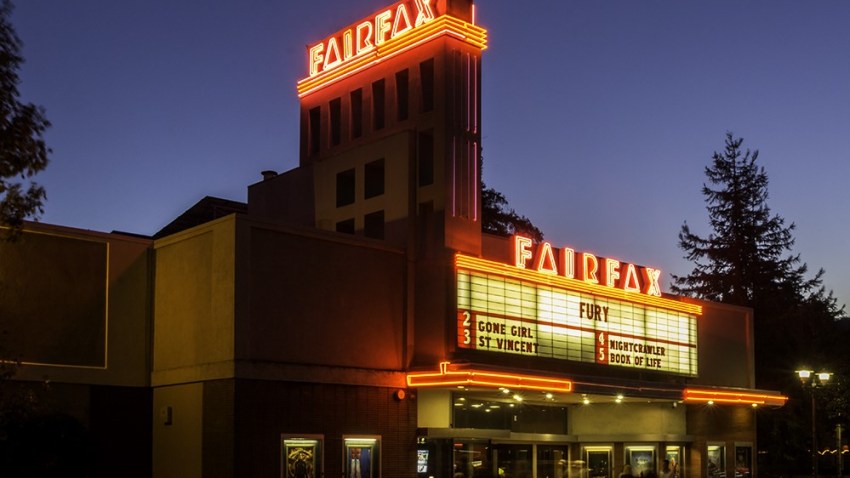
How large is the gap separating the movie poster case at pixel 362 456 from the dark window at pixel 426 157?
7106mm

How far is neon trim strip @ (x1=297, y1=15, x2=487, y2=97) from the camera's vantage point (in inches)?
1139

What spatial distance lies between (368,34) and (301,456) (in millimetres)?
13166

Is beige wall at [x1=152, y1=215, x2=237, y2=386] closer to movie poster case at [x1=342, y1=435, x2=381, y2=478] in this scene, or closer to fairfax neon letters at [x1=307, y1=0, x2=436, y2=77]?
movie poster case at [x1=342, y1=435, x2=381, y2=478]

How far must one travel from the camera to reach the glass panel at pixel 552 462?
33.8 meters

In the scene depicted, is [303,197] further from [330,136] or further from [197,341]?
[197,341]

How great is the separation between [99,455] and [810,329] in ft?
123

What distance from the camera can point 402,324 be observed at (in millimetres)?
27422

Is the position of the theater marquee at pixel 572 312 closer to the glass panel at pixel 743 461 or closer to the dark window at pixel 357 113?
the glass panel at pixel 743 461

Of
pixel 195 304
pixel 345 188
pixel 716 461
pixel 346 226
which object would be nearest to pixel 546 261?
pixel 346 226

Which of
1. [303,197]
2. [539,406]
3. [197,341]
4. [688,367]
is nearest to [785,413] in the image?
[688,367]

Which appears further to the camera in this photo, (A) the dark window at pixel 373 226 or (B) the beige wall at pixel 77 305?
(A) the dark window at pixel 373 226

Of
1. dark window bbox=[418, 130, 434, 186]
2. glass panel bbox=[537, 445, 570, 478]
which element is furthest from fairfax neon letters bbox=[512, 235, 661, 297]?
glass panel bbox=[537, 445, 570, 478]

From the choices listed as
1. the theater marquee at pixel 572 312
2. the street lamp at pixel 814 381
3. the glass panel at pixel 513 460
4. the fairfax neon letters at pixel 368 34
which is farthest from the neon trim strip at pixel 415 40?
the street lamp at pixel 814 381

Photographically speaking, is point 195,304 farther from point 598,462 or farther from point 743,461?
point 743,461
